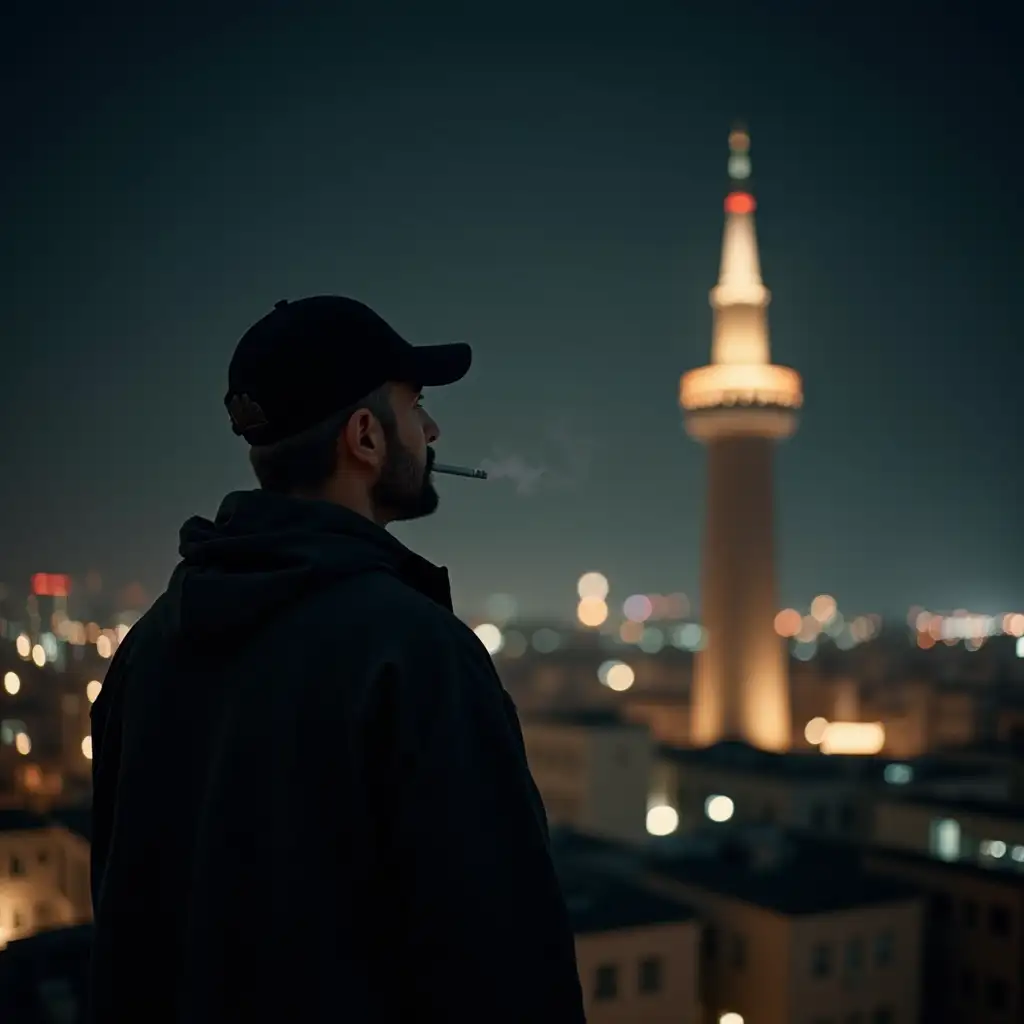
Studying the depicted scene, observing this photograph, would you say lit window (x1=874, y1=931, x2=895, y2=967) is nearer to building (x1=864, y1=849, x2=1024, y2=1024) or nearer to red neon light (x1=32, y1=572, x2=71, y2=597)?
building (x1=864, y1=849, x2=1024, y2=1024)

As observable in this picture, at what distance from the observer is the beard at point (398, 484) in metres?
0.92

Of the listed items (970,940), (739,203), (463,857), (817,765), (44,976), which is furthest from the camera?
(739,203)

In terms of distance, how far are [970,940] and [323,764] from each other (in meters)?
9.96

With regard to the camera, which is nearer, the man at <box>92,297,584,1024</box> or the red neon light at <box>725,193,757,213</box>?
the man at <box>92,297,584,1024</box>

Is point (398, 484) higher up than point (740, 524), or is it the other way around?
point (740, 524)

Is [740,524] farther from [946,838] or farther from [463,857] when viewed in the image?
[463,857]

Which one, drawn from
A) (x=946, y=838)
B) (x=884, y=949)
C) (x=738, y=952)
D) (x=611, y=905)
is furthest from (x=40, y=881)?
(x=946, y=838)

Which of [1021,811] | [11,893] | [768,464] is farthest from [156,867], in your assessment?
[768,464]

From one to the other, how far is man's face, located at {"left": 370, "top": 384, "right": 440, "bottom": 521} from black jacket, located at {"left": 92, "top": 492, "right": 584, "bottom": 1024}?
67 mm

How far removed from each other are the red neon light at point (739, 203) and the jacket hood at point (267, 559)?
21110 mm

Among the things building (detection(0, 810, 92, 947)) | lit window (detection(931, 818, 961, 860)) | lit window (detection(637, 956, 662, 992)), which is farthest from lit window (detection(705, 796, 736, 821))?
building (detection(0, 810, 92, 947))

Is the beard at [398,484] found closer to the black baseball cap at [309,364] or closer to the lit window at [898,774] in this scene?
the black baseball cap at [309,364]

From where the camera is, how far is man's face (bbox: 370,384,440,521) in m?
0.92

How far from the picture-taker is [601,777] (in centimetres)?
1401
